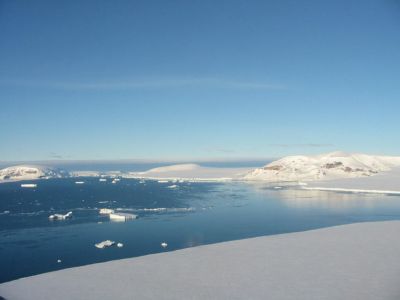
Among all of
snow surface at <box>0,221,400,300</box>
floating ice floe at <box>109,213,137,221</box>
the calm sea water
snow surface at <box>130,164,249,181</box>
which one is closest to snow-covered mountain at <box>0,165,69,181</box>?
snow surface at <box>130,164,249,181</box>

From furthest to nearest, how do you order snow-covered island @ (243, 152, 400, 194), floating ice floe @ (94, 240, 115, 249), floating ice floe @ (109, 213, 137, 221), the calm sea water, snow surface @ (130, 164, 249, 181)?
snow surface @ (130, 164, 249, 181)
snow-covered island @ (243, 152, 400, 194)
floating ice floe @ (109, 213, 137, 221)
floating ice floe @ (94, 240, 115, 249)
the calm sea water

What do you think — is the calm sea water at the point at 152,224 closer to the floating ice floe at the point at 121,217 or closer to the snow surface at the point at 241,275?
the floating ice floe at the point at 121,217

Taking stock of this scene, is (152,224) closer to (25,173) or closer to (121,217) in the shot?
(121,217)

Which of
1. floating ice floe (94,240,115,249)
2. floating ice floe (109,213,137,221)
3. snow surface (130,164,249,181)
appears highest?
snow surface (130,164,249,181)

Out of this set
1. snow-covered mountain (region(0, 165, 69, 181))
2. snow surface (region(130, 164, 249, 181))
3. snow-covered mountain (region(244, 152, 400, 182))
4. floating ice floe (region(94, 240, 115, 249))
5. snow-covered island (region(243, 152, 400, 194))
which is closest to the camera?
floating ice floe (region(94, 240, 115, 249))

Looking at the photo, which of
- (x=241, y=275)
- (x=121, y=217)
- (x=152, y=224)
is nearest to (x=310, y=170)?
(x=121, y=217)

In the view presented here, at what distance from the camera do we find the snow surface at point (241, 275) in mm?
8727

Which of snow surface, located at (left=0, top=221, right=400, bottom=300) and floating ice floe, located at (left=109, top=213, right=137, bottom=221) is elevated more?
snow surface, located at (left=0, top=221, right=400, bottom=300)

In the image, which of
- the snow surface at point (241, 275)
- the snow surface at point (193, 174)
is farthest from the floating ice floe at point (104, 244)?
the snow surface at point (193, 174)

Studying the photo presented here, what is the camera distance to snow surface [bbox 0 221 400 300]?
873 centimetres

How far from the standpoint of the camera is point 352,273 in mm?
10109

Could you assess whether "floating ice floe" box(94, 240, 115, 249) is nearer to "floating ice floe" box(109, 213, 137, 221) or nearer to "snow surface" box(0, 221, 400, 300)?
"snow surface" box(0, 221, 400, 300)

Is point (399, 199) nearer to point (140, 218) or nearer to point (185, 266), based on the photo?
point (140, 218)

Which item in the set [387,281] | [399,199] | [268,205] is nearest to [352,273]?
[387,281]
